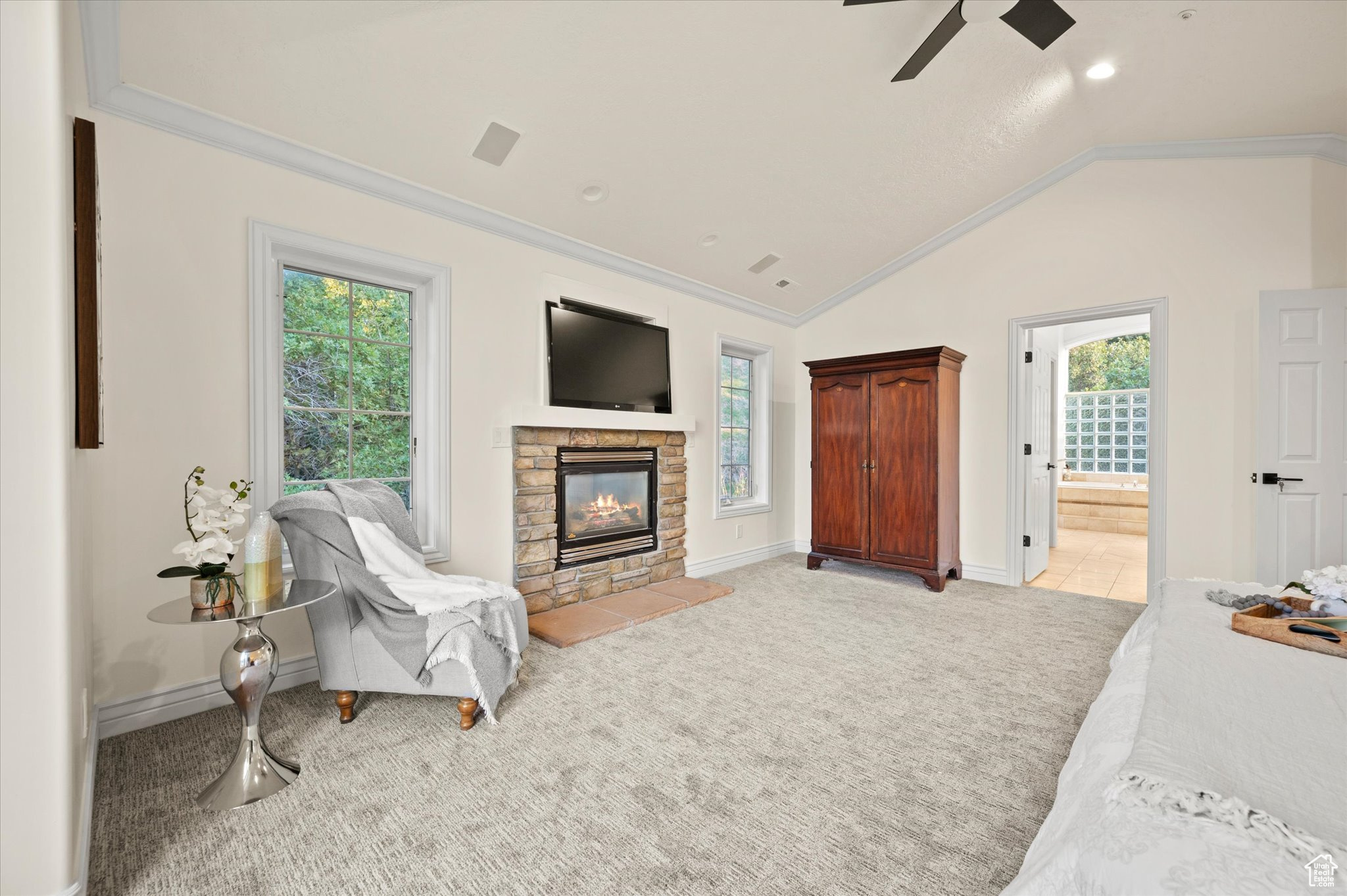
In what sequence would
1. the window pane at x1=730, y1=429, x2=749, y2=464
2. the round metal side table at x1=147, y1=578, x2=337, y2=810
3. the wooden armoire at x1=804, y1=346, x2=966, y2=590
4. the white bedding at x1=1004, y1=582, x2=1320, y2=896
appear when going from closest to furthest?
the white bedding at x1=1004, y1=582, x2=1320, y2=896 < the round metal side table at x1=147, y1=578, x2=337, y2=810 < the wooden armoire at x1=804, y1=346, x2=966, y2=590 < the window pane at x1=730, y1=429, x2=749, y2=464

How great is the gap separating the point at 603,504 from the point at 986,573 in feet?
10.5

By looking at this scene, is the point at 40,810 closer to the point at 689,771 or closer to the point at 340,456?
the point at 689,771

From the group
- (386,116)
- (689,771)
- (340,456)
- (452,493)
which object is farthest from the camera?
(452,493)

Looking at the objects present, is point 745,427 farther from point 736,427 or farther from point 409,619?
point 409,619

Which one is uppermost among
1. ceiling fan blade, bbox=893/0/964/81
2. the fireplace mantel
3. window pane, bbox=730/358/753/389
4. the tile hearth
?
ceiling fan blade, bbox=893/0/964/81

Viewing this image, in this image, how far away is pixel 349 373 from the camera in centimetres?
300

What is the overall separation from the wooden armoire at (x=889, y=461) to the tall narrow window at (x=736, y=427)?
0.71 m

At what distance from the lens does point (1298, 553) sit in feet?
11.3

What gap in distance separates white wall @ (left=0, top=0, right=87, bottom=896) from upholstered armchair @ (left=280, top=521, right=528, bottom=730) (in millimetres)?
899

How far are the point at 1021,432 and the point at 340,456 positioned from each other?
4.78 m

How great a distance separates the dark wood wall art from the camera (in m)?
1.56

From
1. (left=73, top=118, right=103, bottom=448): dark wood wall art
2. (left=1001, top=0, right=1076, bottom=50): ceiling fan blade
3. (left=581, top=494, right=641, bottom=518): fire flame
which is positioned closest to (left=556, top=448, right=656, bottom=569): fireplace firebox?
(left=581, top=494, right=641, bottom=518): fire flame

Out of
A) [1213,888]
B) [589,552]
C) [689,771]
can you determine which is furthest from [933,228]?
[1213,888]

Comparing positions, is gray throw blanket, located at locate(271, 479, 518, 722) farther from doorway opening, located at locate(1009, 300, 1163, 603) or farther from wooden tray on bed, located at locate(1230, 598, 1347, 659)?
doorway opening, located at locate(1009, 300, 1163, 603)
